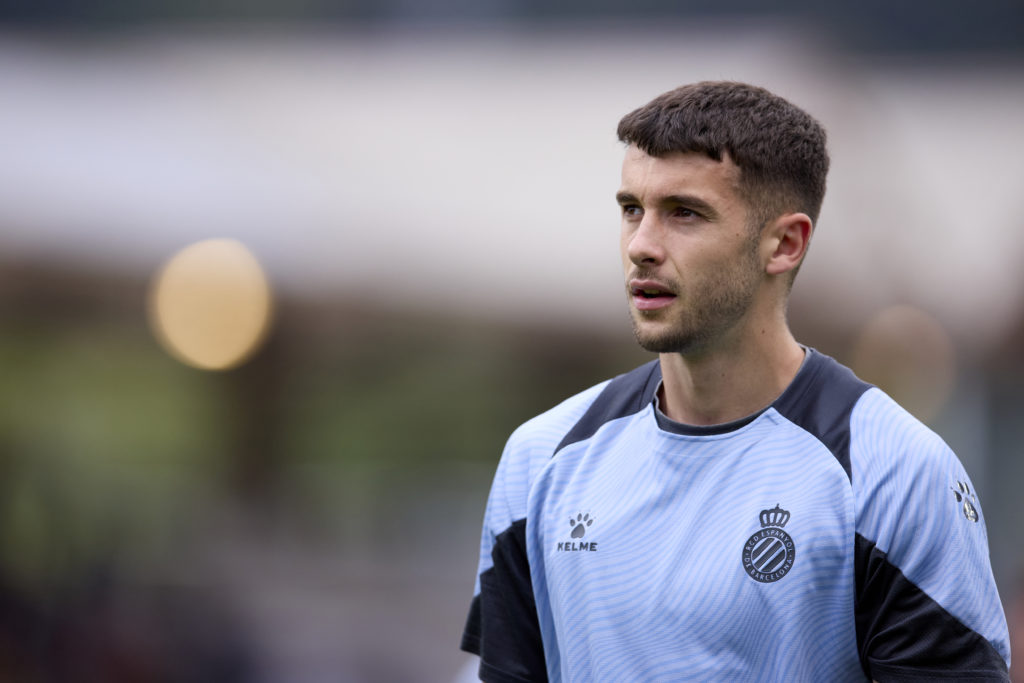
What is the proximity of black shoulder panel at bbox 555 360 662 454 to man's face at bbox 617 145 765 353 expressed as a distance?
239 millimetres

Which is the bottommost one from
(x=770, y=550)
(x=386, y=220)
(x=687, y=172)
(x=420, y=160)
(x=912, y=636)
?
(x=912, y=636)

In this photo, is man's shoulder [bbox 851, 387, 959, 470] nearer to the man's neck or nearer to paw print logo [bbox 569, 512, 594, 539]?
the man's neck

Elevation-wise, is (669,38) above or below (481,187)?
above

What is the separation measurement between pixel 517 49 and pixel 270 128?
2674 mm

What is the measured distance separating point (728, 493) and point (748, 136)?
671mm

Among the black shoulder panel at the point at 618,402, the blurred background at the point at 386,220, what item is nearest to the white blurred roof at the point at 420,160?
the blurred background at the point at 386,220

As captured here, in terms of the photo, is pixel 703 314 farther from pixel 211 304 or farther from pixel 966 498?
pixel 211 304

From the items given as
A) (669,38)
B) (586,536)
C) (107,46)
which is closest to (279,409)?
(107,46)

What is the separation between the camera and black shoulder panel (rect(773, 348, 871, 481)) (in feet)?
6.86

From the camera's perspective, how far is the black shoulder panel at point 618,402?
7.80 ft

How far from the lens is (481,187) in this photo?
11930 millimetres

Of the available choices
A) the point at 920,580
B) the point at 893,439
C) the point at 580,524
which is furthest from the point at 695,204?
the point at 920,580

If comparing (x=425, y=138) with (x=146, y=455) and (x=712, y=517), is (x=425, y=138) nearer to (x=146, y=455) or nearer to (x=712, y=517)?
(x=712, y=517)

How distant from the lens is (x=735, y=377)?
7.25 ft
